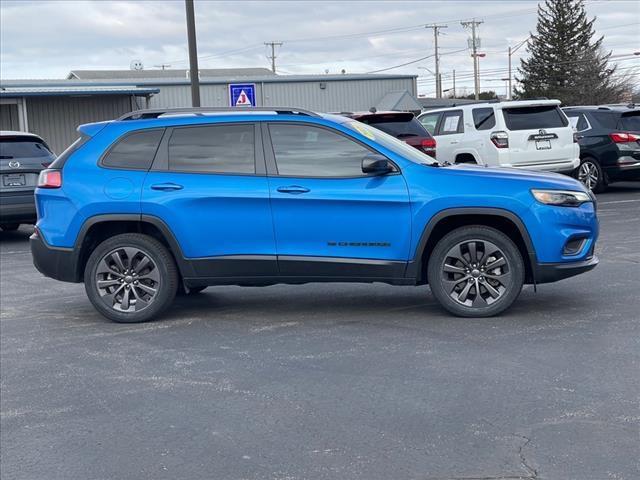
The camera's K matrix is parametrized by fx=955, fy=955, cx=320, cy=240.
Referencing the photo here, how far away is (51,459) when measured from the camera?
16.9 ft

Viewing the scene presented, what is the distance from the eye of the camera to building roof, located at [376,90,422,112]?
41744 millimetres

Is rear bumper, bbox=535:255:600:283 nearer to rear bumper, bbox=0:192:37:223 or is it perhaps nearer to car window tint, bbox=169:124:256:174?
car window tint, bbox=169:124:256:174

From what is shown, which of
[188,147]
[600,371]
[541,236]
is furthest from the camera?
[188,147]

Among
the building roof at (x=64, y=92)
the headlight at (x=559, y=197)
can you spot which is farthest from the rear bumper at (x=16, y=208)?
the building roof at (x=64, y=92)

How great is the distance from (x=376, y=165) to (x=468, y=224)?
931 millimetres

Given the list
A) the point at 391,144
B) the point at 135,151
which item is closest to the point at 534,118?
the point at 391,144

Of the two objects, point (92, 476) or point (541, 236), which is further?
point (541, 236)

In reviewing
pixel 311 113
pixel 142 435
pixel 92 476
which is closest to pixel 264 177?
pixel 311 113

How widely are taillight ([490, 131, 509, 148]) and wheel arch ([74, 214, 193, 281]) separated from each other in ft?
33.2

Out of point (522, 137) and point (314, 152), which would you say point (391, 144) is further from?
point (522, 137)

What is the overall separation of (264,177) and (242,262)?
0.74 m

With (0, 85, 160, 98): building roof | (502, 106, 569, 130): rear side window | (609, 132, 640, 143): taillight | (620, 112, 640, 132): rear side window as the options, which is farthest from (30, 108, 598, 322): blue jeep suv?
(0, 85, 160, 98): building roof

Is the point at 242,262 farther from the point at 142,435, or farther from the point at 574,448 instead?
the point at 574,448

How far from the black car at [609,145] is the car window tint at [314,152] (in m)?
11.9
